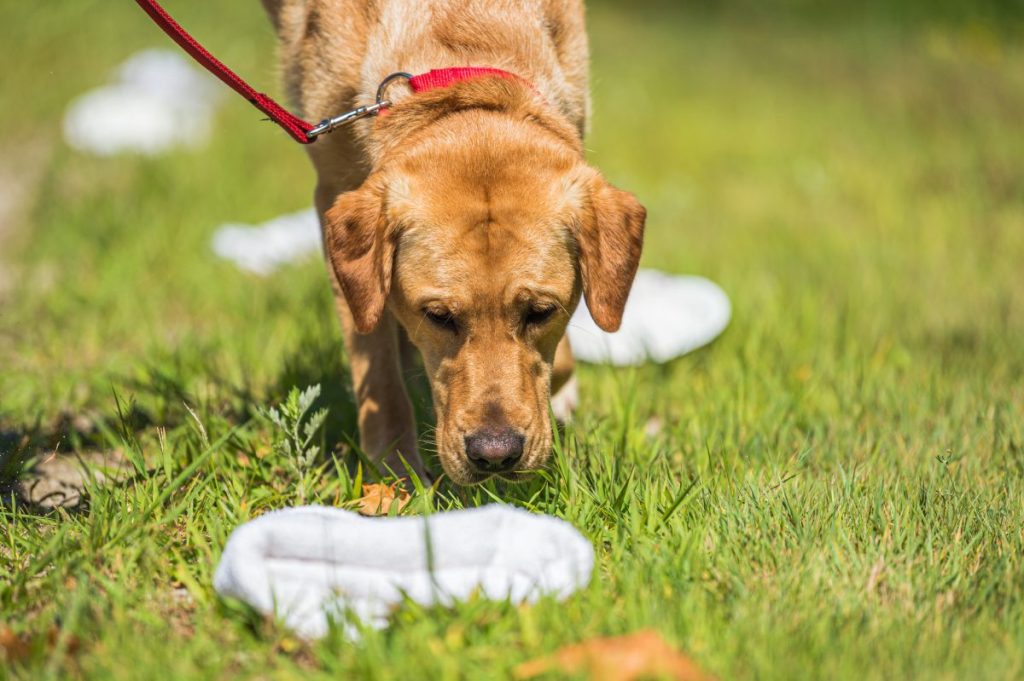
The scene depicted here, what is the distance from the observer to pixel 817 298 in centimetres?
468

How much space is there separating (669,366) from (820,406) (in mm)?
688

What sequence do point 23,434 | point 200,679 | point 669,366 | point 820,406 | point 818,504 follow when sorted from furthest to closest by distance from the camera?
point 669,366 → point 820,406 → point 23,434 → point 818,504 → point 200,679

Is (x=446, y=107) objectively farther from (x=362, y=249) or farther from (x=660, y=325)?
(x=660, y=325)

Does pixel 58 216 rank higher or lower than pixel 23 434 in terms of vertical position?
higher

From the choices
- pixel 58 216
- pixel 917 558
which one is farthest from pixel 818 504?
pixel 58 216

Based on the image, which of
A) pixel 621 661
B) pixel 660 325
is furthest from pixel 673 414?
pixel 621 661

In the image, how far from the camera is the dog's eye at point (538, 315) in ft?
9.37

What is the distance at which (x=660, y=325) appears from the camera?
14.3 feet

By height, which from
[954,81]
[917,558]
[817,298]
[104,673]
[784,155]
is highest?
[954,81]

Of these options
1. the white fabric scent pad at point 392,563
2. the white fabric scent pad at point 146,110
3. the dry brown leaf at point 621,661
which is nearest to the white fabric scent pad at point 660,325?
the white fabric scent pad at point 392,563

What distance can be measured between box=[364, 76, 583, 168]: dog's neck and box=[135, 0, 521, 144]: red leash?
40mm

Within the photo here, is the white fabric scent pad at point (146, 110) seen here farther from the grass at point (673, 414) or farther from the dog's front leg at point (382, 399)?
the dog's front leg at point (382, 399)

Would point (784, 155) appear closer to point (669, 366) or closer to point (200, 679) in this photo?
point (669, 366)

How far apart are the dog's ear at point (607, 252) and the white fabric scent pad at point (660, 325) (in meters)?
0.92
